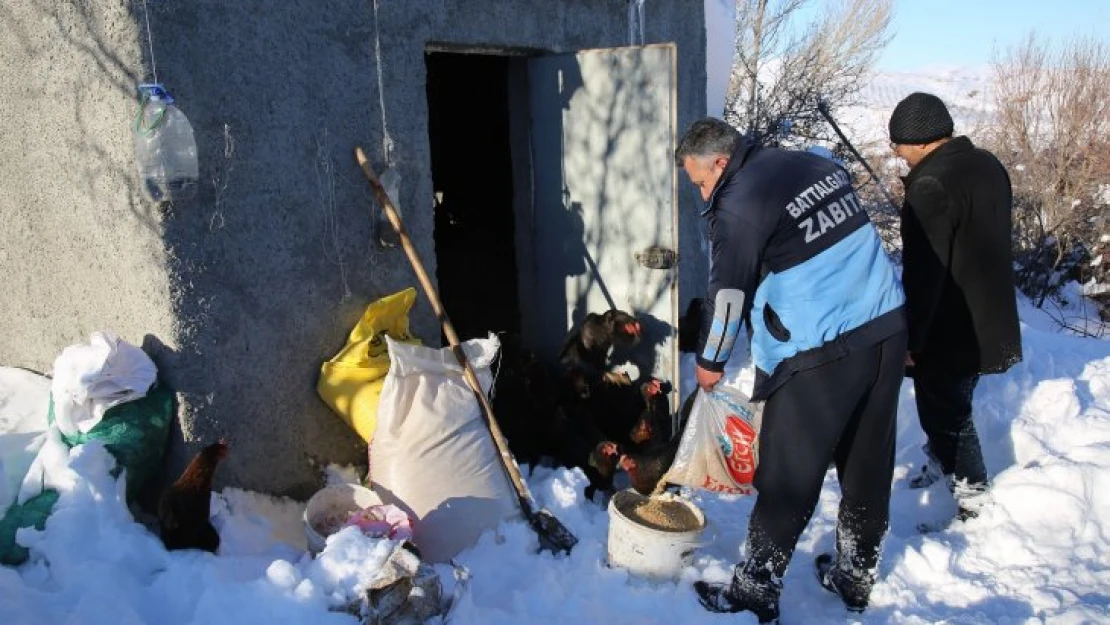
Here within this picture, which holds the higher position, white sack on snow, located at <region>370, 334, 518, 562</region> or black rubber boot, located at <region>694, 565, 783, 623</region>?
white sack on snow, located at <region>370, 334, 518, 562</region>

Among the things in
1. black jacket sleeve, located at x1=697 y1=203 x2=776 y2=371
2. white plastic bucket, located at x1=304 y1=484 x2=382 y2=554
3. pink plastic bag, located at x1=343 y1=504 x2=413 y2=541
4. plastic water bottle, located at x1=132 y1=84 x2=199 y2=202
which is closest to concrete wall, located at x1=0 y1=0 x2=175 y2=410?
plastic water bottle, located at x1=132 y1=84 x2=199 y2=202

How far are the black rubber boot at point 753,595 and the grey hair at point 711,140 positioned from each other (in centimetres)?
159

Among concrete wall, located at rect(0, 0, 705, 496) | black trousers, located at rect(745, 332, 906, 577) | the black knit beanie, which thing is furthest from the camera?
the black knit beanie

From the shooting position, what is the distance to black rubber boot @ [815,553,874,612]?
3041 mm

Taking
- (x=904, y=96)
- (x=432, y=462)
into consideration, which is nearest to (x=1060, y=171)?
(x=904, y=96)

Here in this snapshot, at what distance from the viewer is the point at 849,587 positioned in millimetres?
3062

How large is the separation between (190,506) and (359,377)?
38.0 inches

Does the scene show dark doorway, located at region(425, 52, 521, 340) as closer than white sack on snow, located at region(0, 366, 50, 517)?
No

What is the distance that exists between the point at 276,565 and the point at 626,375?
256 cm

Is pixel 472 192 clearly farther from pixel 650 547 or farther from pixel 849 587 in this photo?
pixel 849 587

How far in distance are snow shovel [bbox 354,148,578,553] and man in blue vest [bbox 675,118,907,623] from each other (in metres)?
0.87

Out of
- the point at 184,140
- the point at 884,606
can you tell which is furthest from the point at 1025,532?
the point at 184,140

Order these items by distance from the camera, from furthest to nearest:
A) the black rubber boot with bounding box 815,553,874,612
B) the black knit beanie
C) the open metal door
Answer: the open metal door → the black knit beanie → the black rubber boot with bounding box 815,553,874,612

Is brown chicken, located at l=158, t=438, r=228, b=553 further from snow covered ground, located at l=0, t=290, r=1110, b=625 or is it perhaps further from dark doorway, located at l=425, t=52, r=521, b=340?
dark doorway, located at l=425, t=52, r=521, b=340
